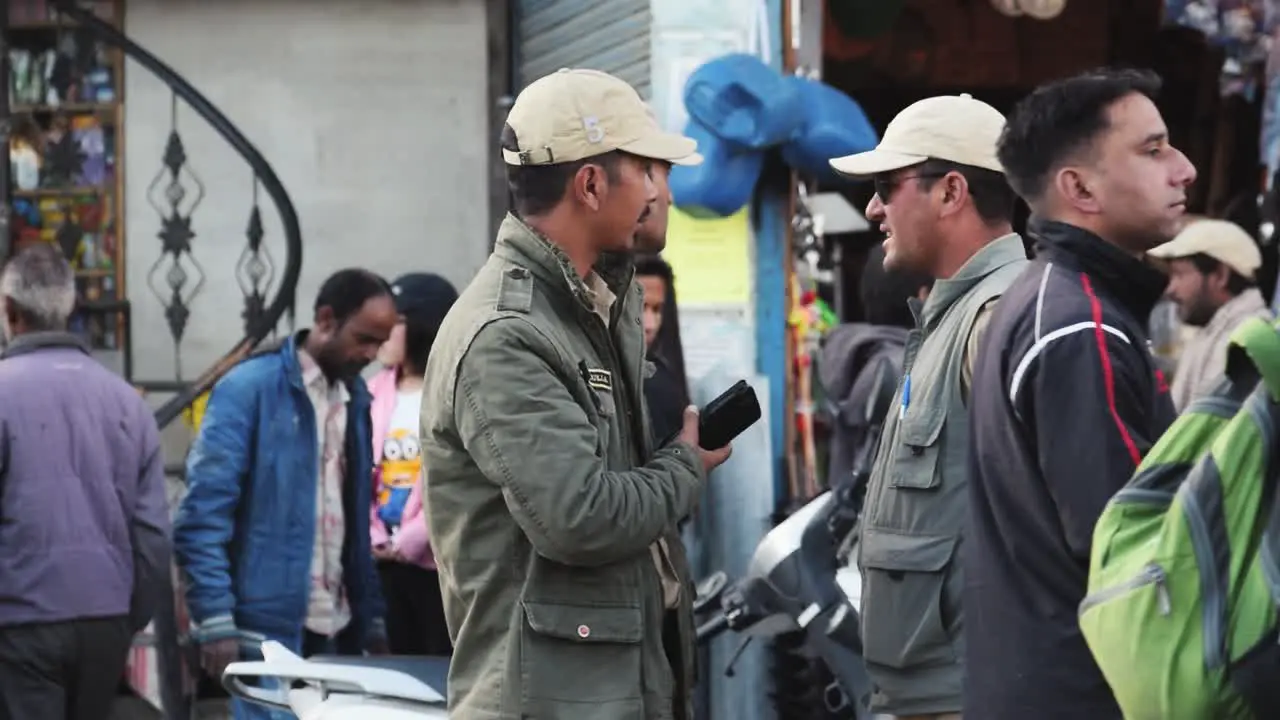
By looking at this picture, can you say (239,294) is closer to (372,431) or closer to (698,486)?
(372,431)

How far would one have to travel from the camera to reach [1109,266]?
3.64 metres

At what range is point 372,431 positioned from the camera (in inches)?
282

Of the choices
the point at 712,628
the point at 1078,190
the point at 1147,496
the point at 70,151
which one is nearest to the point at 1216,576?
the point at 1147,496

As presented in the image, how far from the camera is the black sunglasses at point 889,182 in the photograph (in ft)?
14.6

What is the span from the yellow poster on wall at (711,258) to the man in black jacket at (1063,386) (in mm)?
4440

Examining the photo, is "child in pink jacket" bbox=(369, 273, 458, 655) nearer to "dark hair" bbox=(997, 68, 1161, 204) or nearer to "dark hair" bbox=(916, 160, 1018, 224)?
"dark hair" bbox=(916, 160, 1018, 224)

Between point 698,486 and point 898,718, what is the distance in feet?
2.23

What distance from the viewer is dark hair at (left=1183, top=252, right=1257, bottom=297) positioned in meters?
8.90

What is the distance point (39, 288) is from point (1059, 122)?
3.83 metres

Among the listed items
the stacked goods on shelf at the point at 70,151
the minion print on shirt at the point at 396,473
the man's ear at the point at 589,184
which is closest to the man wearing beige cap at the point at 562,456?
the man's ear at the point at 589,184

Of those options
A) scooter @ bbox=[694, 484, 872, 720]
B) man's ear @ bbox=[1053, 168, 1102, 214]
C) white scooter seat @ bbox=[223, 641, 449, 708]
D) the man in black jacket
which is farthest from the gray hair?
man's ear @ bbox=[1053, 168, 1102, 214]

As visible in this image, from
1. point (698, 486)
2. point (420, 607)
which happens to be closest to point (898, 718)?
point (698, 486)

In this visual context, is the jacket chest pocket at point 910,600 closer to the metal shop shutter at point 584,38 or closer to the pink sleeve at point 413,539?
the pink sleeve at point 413,539

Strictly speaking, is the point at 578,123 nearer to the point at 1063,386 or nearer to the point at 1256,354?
the point at 1063,386
